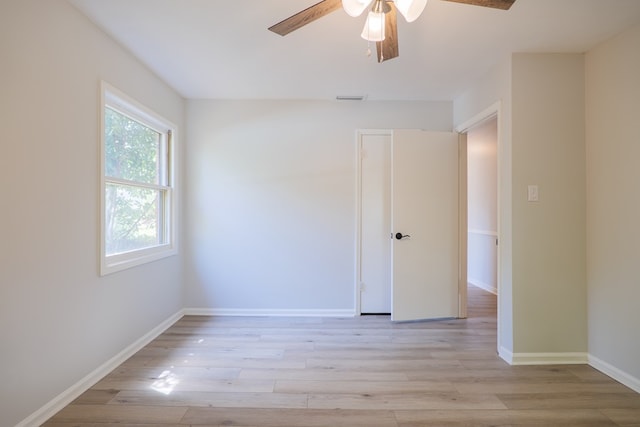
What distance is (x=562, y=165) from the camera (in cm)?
244

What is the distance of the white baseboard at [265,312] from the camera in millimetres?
3514

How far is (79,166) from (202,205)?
60.7 inches

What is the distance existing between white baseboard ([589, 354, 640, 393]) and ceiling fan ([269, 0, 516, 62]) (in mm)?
2496

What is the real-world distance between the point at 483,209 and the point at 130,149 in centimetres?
493

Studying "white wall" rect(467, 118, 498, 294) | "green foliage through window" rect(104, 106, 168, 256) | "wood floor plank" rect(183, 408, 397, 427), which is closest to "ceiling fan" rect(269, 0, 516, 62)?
"green foliage through window" rect(104, 106, 168, 256)

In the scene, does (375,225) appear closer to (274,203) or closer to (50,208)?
(274,203)

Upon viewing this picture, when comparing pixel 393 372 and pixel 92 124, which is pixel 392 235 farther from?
pixel 92 124

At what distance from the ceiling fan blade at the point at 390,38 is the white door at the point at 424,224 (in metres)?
1.48

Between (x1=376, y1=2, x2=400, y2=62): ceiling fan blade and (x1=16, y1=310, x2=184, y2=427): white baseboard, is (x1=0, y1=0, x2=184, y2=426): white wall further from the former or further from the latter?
(x1=376, y1=2, x2=400, y2=62): ceiling fan blade

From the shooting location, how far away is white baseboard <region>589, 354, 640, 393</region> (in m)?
2.08

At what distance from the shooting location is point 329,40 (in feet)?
7.51

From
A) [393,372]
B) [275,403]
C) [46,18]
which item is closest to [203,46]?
[46,18]

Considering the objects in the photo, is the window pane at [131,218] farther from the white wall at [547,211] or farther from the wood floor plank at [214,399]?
the white wall at [547,211]

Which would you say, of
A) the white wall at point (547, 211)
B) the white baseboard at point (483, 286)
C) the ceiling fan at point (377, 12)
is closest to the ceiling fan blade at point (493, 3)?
the ceiling fan at point (377, 12)
